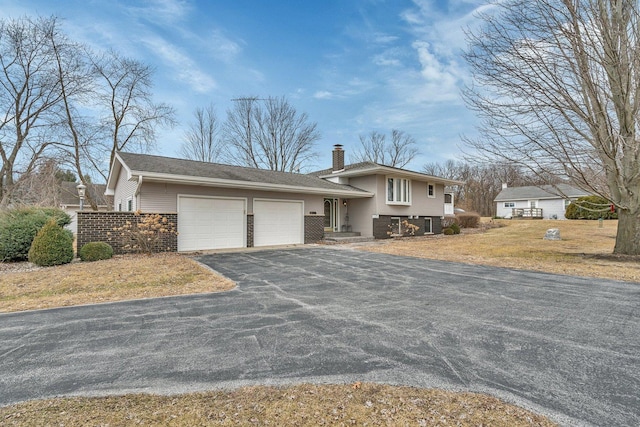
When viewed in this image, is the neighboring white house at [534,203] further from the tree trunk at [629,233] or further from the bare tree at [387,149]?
the tree trunk at [629,233]

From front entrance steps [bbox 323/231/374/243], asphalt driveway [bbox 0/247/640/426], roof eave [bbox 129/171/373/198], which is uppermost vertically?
roof eave [bbox 129/171/373/198]

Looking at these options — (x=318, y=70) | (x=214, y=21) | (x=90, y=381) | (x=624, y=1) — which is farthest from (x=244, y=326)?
(x=318, y=70)

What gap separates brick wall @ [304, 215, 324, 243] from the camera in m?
15.0

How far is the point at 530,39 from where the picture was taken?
8.49m

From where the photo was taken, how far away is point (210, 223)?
483 inches

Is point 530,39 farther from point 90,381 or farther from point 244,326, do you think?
point 90,381

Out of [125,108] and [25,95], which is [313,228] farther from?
[25,95]

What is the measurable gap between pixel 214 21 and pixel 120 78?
11.9m

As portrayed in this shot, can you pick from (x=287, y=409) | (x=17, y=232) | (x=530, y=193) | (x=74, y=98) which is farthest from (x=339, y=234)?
(x=530, y=193)

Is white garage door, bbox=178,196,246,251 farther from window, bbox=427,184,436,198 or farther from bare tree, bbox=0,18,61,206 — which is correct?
window, bbox=427,184,436,198

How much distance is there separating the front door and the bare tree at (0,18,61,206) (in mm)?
16300

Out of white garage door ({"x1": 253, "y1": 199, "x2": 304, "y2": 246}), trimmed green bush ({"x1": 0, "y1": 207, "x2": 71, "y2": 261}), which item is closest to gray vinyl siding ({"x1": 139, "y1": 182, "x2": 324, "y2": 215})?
A: white garage door ({"x1": 253, "y1": 199, "x2": 304, "y2": 246})

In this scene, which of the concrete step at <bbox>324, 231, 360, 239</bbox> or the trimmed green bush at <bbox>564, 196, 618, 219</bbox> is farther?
the trimmed green bush at <bbox>564, 196, 618, 219</bbox>

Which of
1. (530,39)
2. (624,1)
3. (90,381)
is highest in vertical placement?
(624,1)
